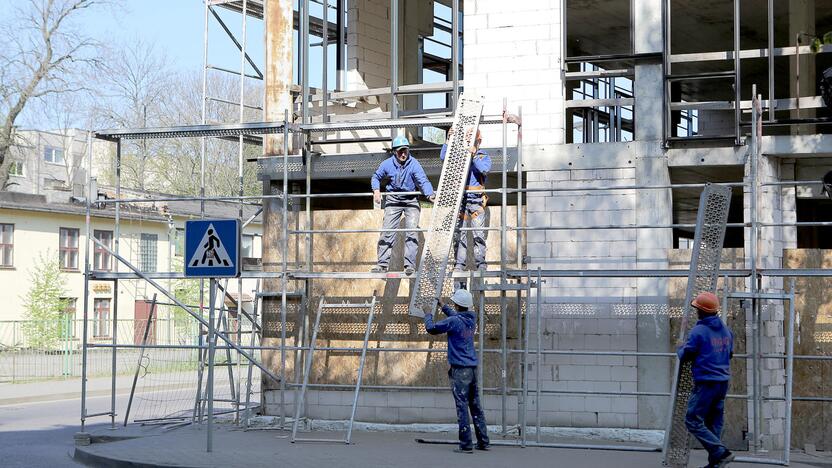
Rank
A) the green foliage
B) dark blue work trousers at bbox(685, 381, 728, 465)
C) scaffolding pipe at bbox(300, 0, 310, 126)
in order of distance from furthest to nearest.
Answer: the green foliage → scaffolding pipe at bbox(300, 0, 310, 126) → dark blue work trousers at bbox(685, 381, 728, 465)

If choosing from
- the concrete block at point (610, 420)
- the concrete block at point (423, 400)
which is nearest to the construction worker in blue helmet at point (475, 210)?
the concrete block at point (423, 400)

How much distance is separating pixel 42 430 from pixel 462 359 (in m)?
7.99

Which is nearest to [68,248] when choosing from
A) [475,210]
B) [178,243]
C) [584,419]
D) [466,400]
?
[178,243]

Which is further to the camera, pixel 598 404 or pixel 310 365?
pixel 310 365

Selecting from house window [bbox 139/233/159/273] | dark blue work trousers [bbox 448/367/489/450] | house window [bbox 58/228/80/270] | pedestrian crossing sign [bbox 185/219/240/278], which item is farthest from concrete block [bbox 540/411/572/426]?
house window [bbox 139/233/159/273]

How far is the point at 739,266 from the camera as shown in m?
13.3

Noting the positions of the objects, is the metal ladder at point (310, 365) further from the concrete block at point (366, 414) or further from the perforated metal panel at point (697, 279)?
the perforated metal panel at point (697, 279)

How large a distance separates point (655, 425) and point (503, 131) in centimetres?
393

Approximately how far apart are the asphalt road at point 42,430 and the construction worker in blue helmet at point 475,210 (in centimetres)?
510

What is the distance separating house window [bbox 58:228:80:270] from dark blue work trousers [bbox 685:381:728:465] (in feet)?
119

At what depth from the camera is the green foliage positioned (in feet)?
116

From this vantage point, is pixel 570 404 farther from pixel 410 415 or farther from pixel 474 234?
pixel 474 234

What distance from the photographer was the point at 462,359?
12008 mm

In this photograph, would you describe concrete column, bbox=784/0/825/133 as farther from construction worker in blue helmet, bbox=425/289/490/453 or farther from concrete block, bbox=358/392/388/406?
concrete block, bbox=358/392/388/406
